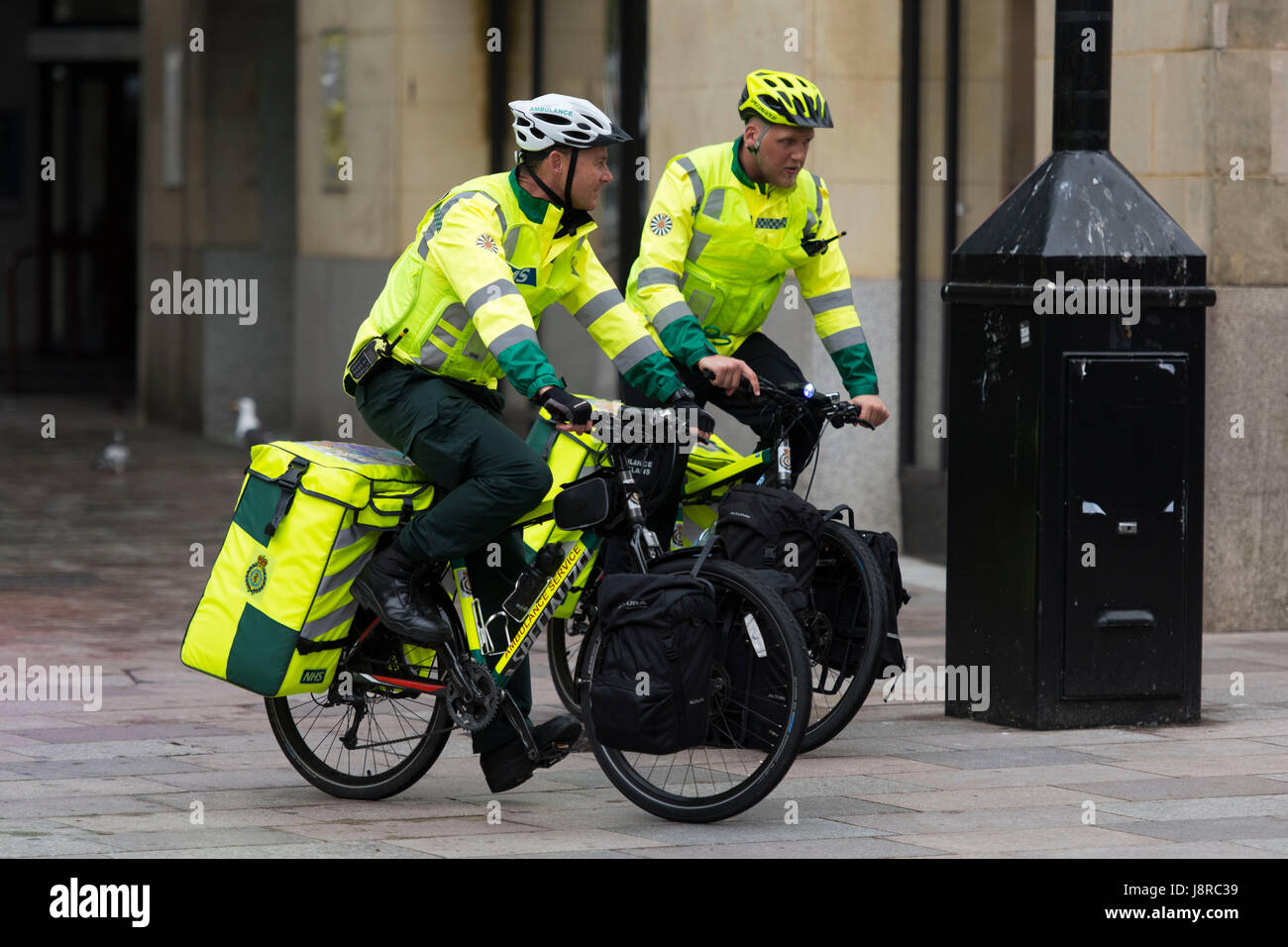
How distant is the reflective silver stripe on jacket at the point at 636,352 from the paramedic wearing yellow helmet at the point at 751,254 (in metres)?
0.63

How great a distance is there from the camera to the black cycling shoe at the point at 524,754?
19.8 feet

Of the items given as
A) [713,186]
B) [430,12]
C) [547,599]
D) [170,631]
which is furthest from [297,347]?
[547,599]

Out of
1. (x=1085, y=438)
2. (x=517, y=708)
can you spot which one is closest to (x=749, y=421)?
(x=1085, y=438)

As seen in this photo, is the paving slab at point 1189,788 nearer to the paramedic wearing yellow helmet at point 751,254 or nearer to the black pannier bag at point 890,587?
the black pannier bag at point 890,587

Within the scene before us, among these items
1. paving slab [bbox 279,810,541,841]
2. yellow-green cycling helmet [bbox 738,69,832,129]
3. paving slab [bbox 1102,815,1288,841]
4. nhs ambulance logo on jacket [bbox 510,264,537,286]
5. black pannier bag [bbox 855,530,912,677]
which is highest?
yellow-green cycling helmet [bbox 738,69,832,129]

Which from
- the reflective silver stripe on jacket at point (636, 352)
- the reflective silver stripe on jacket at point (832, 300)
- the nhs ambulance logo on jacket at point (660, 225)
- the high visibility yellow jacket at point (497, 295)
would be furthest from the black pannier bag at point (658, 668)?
the reflective silver stripe on jacket at point (832, 300)

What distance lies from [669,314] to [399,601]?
1.49 meters

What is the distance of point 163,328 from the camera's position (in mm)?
19812

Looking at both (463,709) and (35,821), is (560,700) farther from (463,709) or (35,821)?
(35,821)

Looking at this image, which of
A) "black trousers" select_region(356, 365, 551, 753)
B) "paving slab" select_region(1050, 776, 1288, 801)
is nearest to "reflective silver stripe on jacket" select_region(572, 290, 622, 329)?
"black trousers" select_region(356, 365, 551, 753)

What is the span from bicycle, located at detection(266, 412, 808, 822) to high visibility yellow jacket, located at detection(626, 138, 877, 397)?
1243 millimetres

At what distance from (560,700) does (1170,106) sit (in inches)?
145

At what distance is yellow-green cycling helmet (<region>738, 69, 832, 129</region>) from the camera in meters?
6.88

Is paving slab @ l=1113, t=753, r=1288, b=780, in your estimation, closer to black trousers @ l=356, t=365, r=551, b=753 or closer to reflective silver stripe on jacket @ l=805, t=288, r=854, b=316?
reflective silver stripe on jacket @ l=805, t=288, r=854, b=316
